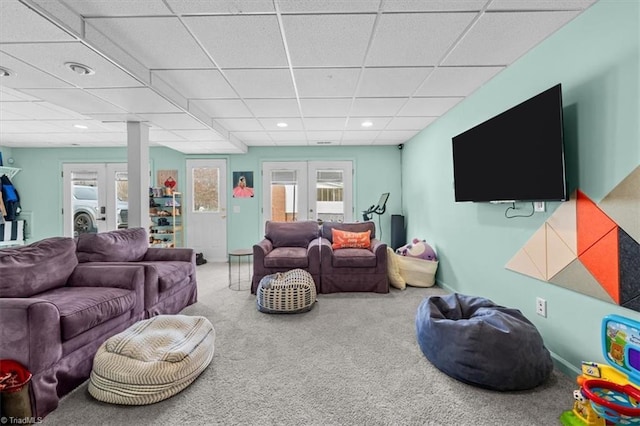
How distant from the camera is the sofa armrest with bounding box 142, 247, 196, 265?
344 cm

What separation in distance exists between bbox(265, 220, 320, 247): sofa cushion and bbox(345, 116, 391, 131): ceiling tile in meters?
1.64

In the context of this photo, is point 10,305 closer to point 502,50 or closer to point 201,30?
point 201,30

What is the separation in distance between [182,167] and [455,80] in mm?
5330

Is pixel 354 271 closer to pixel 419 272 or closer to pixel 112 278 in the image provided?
pixel 419 272

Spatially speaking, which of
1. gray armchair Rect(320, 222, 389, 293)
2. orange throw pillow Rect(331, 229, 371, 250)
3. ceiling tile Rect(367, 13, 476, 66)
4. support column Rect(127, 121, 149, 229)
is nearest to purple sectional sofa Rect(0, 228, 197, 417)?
support column Rect(127, 121, 149, 229)

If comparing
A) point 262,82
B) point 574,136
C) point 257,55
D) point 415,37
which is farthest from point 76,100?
point 574,136

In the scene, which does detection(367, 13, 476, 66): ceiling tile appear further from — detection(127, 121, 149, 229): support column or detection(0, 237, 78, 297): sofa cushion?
detection(127, 121, 149, 229): support column

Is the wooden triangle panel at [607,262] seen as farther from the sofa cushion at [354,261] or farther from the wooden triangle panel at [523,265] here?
the sofa cushion at [354,261]

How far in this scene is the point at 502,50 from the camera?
7.71 feet

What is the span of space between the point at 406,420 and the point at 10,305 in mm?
2199

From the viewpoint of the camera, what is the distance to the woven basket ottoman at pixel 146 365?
1.65 metres

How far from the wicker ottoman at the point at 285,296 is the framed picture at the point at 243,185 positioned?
3220 mm

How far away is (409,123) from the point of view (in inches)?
173

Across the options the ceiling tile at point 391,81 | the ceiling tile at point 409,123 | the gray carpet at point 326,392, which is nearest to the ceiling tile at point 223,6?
the ceiling tile at point 391,81
